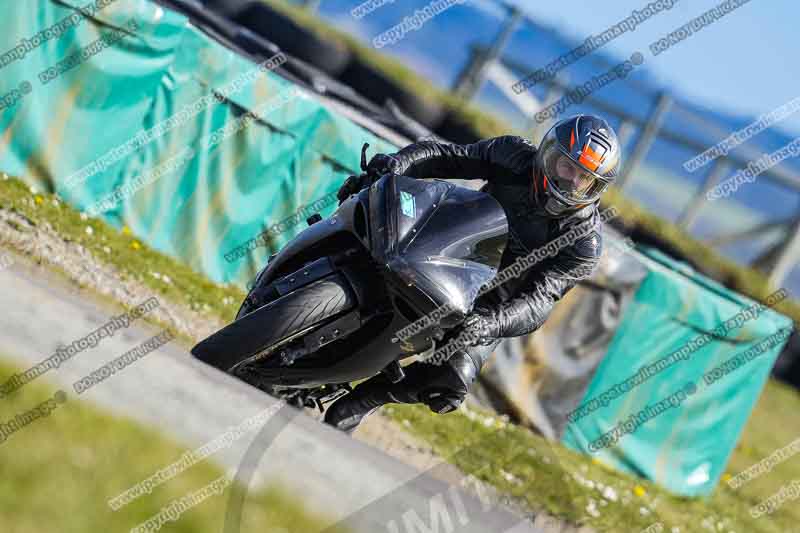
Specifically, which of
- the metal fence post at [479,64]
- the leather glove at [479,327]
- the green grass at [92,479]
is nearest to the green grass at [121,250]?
the leather glove at [479,327]

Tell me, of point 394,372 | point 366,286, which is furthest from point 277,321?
point 394,372

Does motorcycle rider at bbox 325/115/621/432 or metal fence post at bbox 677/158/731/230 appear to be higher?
motorcycle rider at bbox 325/115/621/432

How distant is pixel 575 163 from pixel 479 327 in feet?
3.06

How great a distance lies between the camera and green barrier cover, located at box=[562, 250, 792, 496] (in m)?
9.96

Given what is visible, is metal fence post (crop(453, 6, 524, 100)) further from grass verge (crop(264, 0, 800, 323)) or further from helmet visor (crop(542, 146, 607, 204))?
helmet visor (crop(542, 146, 607, 204))

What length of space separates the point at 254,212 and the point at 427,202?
471 cm

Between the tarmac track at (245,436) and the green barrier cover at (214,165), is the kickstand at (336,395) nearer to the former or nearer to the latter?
the tarmac track at (245,436)

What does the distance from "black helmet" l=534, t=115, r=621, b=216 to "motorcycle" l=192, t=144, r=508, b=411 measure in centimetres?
33

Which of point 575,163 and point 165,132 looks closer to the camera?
point 575,163

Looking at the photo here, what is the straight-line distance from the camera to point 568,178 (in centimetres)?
511

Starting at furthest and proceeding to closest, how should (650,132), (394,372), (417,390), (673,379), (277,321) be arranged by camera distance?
1. (650,132)
2. (673,379)
3. (417,390)
4. (394,372)
5. (277,321)

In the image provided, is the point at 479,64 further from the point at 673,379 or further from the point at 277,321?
the point at 277,321

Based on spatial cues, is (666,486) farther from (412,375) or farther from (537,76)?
(537,76)

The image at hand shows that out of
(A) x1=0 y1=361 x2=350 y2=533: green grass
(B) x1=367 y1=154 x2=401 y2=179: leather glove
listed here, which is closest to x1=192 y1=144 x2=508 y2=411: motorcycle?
(B) x1=367 y1=154 x2=401 y2=179: leather glove
